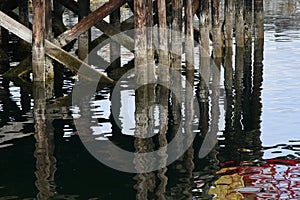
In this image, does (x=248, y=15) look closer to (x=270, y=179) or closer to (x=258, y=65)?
(x=258, y=65)

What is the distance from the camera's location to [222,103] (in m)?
14.0

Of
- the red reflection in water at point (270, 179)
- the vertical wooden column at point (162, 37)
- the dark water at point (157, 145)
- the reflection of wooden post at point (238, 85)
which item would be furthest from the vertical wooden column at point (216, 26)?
the red reflection in water at point (270, 179)

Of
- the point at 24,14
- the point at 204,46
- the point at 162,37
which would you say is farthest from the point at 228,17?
the point at 162,37

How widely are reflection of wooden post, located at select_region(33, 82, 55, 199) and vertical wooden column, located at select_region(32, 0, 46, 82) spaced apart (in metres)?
0.25

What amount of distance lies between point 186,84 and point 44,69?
3.64 metres

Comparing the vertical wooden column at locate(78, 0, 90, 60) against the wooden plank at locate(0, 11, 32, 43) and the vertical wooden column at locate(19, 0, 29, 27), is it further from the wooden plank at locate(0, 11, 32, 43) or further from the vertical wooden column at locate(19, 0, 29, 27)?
the wooden plank at locate(0, 11, 32, 43)

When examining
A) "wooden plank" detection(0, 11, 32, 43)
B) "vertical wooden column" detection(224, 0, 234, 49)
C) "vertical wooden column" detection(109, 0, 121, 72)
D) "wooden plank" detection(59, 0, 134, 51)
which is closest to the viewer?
"wooden plank" detection(0, 11, 32, 43)

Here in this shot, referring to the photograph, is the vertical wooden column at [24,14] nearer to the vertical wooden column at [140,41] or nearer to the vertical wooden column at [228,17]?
the vertical wooden column at [228,17]

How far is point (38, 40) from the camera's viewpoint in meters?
13.0

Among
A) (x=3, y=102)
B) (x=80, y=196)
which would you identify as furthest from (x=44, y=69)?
(x=80, y=196)

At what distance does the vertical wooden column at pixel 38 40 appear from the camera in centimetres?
1279

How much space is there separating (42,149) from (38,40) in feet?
10.6

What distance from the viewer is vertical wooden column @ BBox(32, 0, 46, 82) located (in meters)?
12.8

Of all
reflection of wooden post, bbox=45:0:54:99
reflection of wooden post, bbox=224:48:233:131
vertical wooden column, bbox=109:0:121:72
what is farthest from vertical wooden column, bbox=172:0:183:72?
vertical wooden column, bbox=109:0:121:72
